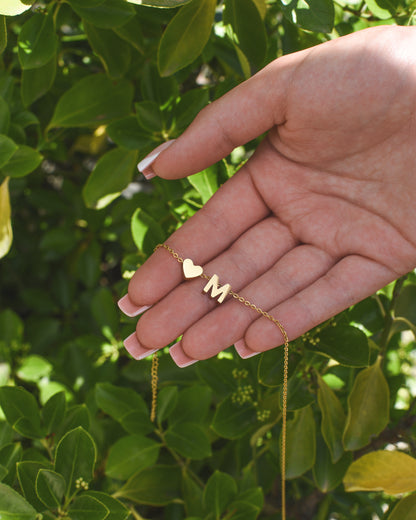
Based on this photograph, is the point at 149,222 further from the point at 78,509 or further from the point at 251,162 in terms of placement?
the point at 78,509

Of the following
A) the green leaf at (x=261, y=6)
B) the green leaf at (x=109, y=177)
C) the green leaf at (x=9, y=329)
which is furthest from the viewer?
the green leaf at (x=9, y=329)

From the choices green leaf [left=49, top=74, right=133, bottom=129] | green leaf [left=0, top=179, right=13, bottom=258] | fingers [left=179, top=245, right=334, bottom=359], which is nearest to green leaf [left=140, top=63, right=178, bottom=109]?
green leaf [left=49, top=74, right=133, bottom=129]

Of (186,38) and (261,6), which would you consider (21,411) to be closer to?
(186,38)

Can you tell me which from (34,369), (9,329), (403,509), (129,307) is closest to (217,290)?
(129,307)

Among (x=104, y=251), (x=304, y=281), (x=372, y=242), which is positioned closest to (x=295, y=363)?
(x=304, y=281)

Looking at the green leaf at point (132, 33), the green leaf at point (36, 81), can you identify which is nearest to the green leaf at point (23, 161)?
the green leaf at point (36, 81)

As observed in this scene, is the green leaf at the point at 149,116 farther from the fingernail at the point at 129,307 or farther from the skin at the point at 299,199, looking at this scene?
the fingernail at the point at 129,307
